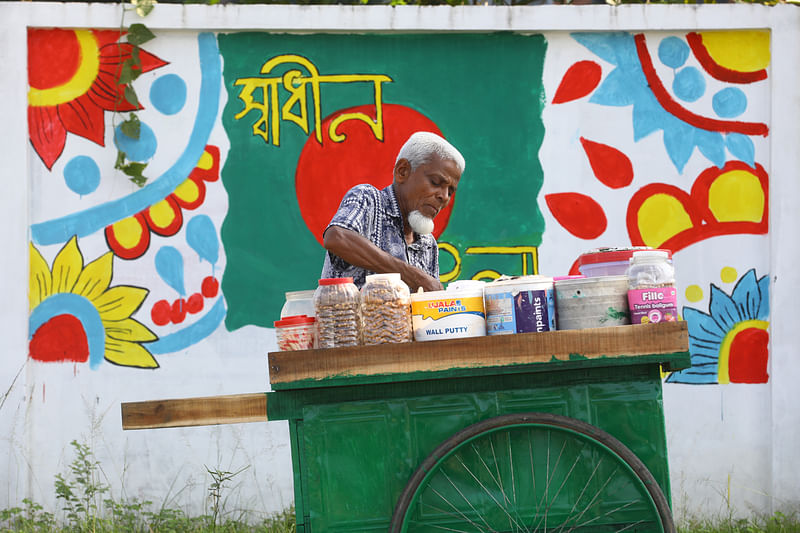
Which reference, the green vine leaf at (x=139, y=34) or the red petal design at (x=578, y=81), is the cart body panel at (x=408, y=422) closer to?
the red petal design at (x=578, y=81)

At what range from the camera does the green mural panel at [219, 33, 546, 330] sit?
445cm

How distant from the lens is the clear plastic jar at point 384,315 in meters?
2.14

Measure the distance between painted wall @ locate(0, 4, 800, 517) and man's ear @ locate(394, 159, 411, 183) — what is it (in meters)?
1.54

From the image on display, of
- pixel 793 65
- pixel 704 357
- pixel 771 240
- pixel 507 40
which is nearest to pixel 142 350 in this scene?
pixel 507 40

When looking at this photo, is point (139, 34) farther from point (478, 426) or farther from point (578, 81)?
point (478, 426)

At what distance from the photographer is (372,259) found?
275 centimetres

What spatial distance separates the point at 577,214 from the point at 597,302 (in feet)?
8.24

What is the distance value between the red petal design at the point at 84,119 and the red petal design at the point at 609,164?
109 inches

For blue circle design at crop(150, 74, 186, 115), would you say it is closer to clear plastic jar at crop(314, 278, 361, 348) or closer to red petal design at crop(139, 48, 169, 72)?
red petal design at crop(139, 48, 169, 72)

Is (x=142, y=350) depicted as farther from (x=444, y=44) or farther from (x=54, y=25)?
(x=444, y=44)

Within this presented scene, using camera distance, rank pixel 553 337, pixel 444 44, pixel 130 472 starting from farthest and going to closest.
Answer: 1. pixel 444 44
2. pixel 130 472
3. pixel 553 337

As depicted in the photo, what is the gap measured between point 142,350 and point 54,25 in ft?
6.12

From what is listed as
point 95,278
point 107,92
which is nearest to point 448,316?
point 95,278

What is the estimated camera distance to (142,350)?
4340mm
